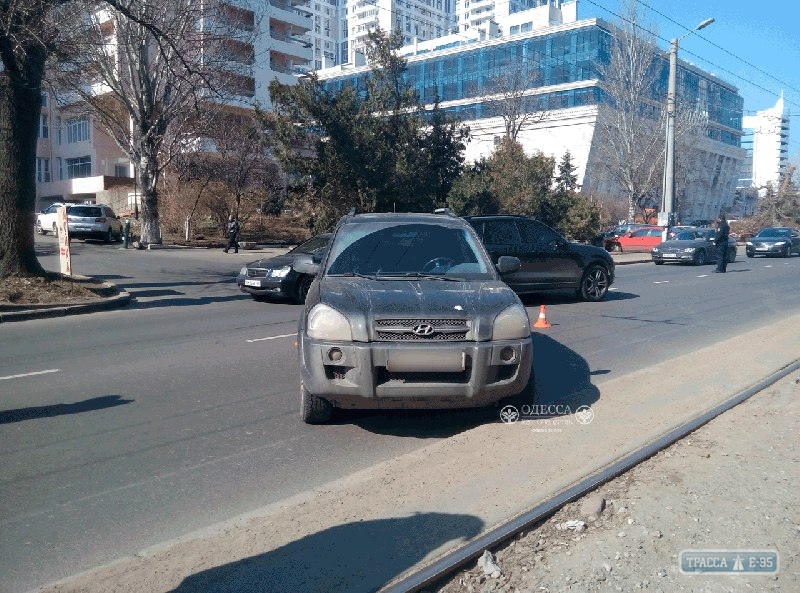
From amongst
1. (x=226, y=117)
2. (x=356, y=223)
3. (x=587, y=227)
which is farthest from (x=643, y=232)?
(x=356, y=223)

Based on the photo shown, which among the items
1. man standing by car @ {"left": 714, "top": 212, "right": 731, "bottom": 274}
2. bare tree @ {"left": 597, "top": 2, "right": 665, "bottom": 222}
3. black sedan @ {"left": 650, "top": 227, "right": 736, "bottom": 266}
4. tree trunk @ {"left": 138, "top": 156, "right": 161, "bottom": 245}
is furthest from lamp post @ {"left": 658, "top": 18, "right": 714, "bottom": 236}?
tree trunk @ {"left": 138, "top": 156, "right": 161, "bottom": 245}

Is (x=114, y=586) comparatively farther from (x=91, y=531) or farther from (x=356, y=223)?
(x=356, y=223)

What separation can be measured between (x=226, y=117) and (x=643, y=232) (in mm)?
22920

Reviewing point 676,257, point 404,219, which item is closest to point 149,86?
point 676,257

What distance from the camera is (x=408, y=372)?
560 cm

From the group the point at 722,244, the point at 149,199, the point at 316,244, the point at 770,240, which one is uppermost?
the point at 149,199

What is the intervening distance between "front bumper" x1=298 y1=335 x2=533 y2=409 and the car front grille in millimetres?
62

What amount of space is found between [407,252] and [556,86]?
72.6m

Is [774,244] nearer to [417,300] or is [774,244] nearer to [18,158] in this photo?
[18,158]

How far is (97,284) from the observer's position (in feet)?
55.0

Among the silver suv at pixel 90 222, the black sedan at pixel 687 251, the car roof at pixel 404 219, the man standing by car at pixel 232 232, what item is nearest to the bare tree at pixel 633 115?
the black sedan at pixel 687 251

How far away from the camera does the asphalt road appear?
175 inches

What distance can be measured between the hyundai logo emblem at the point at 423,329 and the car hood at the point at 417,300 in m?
0.06

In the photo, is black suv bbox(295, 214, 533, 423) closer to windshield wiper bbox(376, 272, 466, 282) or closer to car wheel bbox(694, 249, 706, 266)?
windshield wiper bbox(376, 272, 466, 282)
